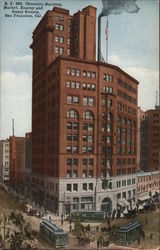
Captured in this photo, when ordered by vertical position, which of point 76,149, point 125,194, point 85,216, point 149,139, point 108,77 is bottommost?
point 85,216

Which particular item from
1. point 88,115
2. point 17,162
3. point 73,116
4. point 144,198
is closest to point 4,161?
point 17,162

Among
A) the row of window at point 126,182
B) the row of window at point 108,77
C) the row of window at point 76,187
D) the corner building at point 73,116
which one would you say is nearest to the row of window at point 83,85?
the corner building at point 73,116

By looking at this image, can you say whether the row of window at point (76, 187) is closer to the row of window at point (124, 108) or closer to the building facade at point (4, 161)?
the building facade at point (4, 161)

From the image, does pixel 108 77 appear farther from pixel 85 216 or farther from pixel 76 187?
pixel 85 216

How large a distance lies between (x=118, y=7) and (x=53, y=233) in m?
6.42

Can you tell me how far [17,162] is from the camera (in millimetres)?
10312

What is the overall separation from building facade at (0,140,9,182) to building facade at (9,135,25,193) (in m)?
0.10

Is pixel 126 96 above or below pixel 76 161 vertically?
above

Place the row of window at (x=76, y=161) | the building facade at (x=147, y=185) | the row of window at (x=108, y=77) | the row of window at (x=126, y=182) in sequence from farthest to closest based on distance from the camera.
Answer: the building facade at (x=147, y=185), the row of window at (x=126, y=182), the row of window at (x=108, y=77), the row of window at (x=76, y=161)

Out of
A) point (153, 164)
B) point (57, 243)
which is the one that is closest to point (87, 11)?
point (153, 164)

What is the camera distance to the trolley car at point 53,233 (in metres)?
9.52

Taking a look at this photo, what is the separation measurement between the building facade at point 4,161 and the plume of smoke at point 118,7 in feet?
15.0

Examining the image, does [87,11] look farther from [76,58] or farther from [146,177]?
[146,177]

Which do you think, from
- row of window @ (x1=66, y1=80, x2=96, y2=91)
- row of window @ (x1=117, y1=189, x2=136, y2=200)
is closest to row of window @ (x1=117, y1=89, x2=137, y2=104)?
row of window @ (x1=66, y1=80, x2=96, y2=91)
